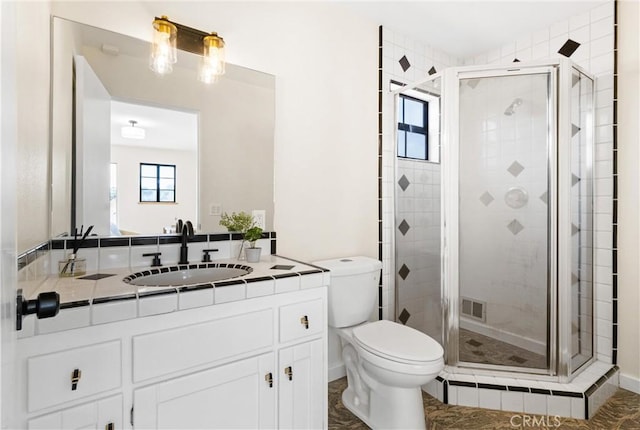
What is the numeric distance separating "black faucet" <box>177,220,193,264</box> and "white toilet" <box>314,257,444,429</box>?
76cm

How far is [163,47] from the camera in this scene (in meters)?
1.68

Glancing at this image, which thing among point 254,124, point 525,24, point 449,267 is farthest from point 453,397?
point 525,24

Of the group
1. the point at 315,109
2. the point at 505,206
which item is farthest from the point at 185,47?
the point at 505,206

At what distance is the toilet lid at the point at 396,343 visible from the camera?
62.9 inches

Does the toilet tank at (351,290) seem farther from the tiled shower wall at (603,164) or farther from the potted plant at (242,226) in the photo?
the tiled shower wall at (603,164)

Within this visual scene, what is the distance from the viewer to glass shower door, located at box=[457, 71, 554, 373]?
2.10 m

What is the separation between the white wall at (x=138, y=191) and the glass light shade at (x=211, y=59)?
409 millimetres

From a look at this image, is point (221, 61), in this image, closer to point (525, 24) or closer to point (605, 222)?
point (525, 24)

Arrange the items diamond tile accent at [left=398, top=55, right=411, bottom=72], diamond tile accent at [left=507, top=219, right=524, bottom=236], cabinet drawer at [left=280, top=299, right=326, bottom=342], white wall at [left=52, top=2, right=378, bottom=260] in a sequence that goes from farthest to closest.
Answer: diamond tile accent at [left=398, top=55, right=411, bottom=72]
diamond tile accent at [left=507, top=219, right=524, bottom=236]
white wall at [left=52, top=2, right=378, bottom=260]
cabinet drawer at [left=280, top=299, right=326, bottom=342]

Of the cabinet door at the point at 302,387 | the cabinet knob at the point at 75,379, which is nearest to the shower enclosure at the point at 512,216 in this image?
the cabinet door at the point at 302,387

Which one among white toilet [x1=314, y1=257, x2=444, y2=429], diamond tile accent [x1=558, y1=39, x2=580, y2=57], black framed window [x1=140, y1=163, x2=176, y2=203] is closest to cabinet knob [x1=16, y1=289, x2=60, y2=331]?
black framed window [x1=140, y1=163, x2=176, y2=203]

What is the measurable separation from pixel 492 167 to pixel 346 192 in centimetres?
93

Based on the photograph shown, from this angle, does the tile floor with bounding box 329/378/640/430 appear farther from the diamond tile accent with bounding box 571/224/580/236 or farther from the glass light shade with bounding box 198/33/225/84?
the glass light shade with bounding box 198/33/225/84

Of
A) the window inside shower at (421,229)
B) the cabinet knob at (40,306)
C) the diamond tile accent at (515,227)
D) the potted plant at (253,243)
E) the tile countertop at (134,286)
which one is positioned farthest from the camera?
the window inside shower at (421,229)
